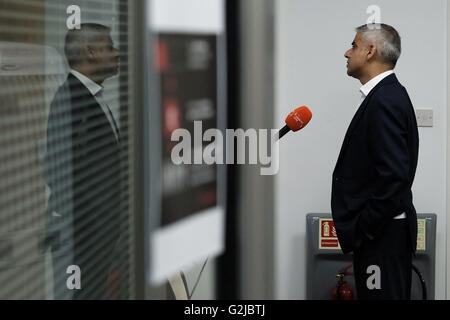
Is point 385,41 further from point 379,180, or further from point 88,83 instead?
point 88,83

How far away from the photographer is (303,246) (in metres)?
2.45

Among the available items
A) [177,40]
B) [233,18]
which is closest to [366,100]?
[233,18]

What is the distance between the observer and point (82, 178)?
0.73 m

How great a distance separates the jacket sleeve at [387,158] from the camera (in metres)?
1.58

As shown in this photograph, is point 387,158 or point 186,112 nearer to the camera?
point 186,112

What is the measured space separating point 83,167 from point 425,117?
74.4 inches

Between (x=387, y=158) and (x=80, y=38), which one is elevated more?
(x=80, y=38)

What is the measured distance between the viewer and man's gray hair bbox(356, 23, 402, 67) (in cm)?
175

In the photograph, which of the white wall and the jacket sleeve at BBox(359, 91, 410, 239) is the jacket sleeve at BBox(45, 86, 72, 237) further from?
the white wall

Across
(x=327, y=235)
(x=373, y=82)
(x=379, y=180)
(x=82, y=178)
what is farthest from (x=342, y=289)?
(x=82, y=178)

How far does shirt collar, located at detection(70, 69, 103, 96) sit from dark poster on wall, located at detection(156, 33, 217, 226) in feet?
0.42

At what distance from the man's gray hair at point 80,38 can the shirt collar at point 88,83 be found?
0.01 m
